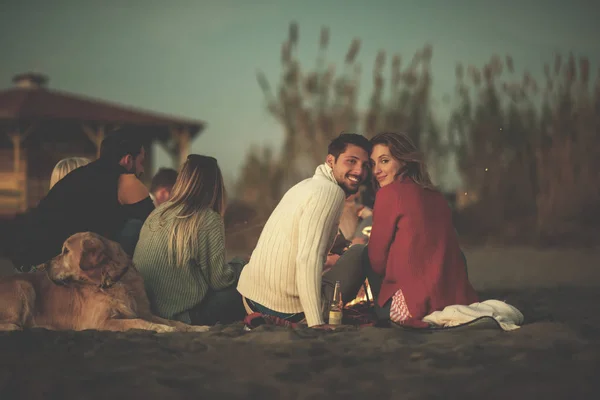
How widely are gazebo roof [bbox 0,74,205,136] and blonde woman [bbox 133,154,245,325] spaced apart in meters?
14.9

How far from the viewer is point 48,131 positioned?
20.8 m

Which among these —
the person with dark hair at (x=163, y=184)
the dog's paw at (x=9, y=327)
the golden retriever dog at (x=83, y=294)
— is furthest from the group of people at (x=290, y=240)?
the person with dark hair at (x=163, y=184)

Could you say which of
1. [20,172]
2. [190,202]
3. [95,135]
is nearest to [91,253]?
[190,202]

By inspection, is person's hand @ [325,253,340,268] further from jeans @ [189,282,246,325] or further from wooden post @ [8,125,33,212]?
wooden post @ [8,125,33,212]

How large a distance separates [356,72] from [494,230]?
12.7ft

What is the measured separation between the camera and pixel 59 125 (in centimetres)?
2058

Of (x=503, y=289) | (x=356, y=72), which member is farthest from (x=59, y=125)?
(x=503, y=289)

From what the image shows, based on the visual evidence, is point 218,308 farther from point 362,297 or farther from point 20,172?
point 20,172

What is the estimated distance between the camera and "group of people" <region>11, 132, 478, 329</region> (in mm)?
4410

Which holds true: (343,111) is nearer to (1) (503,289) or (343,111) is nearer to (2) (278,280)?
(1) (503,289)

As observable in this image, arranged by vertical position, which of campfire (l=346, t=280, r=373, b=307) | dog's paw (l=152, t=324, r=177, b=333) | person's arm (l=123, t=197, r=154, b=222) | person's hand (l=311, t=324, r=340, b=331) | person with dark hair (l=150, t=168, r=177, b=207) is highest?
person with dark hair (l=150, t=168, r=177, b=207)

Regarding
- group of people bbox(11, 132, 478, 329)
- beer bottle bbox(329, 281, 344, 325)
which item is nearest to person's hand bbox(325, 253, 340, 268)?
group of people bbox(11, 132, 478, 329)

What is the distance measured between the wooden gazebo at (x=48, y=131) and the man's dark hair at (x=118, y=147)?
13210 mm

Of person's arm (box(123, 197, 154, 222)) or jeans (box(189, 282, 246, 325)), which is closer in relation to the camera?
jeans (box(189, 282, 246, 325))
